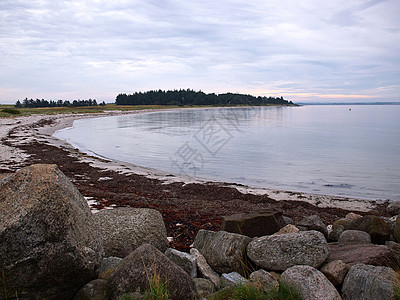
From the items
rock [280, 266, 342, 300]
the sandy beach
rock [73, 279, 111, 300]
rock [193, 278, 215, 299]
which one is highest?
rock [73, 279, 111, 300]

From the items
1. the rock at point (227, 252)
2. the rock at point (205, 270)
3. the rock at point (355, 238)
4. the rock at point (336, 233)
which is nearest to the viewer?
the rock at point (205, 270)

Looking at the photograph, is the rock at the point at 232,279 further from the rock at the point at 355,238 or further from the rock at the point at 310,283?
the rock at the point at 355,238

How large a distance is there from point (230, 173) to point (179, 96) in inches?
7104

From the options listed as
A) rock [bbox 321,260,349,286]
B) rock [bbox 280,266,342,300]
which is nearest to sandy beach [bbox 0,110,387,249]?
rock [bbox 280,266,342,300]

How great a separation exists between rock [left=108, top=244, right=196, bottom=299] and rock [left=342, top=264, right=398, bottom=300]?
2296 mm

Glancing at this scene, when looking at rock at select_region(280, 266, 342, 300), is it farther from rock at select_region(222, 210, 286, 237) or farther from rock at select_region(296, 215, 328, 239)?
rock at select_region(296, 215, 328, 239)

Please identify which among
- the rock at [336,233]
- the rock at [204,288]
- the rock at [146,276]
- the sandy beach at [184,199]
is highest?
the rock at [146,276]

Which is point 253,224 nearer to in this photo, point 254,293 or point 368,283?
point 254,293

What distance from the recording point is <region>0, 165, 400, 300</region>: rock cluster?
12.3 ft

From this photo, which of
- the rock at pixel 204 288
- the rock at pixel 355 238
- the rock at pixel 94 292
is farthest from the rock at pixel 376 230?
the rock at pixel 94 292

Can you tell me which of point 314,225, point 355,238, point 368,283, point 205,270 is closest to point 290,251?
point 368,283

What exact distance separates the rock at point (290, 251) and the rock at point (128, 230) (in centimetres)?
192

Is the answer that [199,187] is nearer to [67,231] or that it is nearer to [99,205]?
[99,205]

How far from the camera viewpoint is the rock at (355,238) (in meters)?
A: 6.31
